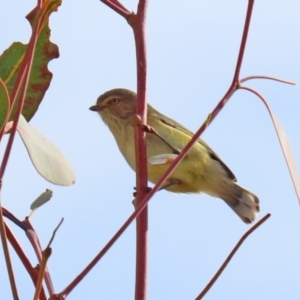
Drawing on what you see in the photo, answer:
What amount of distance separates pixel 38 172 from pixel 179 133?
4.17 metres

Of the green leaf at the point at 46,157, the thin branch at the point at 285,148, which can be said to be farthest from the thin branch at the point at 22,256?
the thin branch at the point at 285,148

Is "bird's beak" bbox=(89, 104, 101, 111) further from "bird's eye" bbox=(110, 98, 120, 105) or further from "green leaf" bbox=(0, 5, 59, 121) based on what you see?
"green leaf" bbox=(0, 5, 59, 121)

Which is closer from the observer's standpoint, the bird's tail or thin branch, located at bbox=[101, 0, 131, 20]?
thin branch, located at bbox=[101, 0, 131, 20]

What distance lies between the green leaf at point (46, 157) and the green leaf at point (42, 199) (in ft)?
0.20

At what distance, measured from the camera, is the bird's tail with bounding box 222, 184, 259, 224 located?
5984mm

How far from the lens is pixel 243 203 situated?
606cm

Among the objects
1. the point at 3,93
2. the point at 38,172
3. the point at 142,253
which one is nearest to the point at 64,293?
the point at 142,253

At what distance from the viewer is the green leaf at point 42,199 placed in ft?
4.51

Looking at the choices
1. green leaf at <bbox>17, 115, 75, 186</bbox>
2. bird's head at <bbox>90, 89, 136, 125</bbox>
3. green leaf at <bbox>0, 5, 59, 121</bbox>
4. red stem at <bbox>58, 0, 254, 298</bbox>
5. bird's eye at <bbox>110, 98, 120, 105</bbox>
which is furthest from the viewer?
bird's eye at <bbox>110, 98, 120, 105</bbox>

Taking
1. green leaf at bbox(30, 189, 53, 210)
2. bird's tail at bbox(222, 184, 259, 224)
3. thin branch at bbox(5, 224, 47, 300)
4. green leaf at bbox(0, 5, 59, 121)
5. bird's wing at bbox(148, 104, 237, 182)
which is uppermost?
bird's wing at bbox(148, 104, 237, 182)

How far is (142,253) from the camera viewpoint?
1184mm

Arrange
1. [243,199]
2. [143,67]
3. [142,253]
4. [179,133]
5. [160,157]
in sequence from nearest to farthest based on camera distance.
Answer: [142,253]
[143,67]
[160,157]
[179,133]
[243,199]

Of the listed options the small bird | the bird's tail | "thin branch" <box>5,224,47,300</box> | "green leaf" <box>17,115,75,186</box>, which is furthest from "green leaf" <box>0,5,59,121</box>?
the bird's tail

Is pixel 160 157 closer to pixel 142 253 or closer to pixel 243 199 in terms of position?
pixel 142 253
